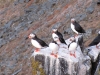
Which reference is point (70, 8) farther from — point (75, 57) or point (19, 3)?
point (75, 57)

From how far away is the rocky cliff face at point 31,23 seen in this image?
111 feet

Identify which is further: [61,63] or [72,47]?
[61,63]

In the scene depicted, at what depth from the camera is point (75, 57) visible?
20.3 metres

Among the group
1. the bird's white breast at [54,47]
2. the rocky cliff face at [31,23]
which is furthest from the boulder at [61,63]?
the rocky cliff face at [31,23]

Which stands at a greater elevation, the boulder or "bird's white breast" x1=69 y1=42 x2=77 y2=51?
"bird's white breast" x1=69 y1=42 x2=77 y2=51

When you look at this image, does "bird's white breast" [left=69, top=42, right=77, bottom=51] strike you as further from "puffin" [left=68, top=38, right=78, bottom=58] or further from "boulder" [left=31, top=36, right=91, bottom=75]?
"boulder" [left=31, top=36, right=91, bottom=75]

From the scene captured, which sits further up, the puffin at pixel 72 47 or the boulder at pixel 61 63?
the puffin at pixel 72 47

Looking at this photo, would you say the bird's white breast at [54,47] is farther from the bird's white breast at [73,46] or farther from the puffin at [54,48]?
the bird's white breast at [73,46]

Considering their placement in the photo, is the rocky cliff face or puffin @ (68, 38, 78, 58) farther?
the rocky cliff face

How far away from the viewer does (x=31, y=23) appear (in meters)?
43.8

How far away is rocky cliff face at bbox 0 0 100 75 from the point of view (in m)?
33.7

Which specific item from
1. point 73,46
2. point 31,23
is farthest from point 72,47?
point 31,23

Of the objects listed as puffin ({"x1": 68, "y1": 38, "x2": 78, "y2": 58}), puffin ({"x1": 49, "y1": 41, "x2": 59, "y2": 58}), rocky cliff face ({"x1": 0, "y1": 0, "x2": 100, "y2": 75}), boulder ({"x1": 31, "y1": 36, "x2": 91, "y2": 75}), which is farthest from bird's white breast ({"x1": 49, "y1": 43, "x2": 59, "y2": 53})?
rocky cliff face ({"x1": 0, "y1": 0, "x2": 100, "y2": 75})

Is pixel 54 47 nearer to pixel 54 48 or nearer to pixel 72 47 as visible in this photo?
pixel 54 48
